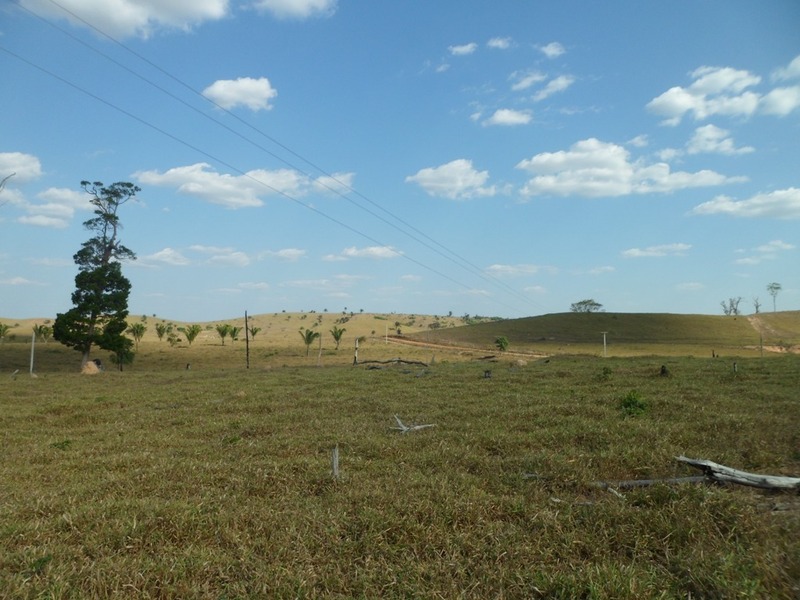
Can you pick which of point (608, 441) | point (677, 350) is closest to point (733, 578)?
point (608, 441)

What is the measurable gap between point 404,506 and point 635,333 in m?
97.6

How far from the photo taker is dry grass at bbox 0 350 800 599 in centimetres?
538

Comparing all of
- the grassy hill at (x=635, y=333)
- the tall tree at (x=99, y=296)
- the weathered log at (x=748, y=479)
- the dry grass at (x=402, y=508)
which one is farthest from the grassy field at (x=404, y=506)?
the grassy hill at (x=635, y=333)

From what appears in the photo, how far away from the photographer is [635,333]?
95312mm

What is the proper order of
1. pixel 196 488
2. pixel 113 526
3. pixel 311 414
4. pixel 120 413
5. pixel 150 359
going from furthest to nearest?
1. pixel 150 359
2. pixel 120 413
3. pixel 311 414
4. pixel 196 488
5. pixel 113 526

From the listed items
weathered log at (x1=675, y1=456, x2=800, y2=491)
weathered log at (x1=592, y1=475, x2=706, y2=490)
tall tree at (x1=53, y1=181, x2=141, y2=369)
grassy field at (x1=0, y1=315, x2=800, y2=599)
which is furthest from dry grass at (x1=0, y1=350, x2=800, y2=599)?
tall tree at (x1=53, y1=181, x2=141, y2=369)

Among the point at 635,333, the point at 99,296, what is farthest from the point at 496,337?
the point at 99,296

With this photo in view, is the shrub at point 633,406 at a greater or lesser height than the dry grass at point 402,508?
greater

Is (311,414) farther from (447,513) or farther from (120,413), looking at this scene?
(447,513)

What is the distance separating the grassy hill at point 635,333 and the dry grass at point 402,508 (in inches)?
2489

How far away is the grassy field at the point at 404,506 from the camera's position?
539 cm

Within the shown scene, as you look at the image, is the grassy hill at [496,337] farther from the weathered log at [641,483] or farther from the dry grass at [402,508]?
the weathered log at [641,483]

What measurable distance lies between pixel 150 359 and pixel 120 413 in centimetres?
4280

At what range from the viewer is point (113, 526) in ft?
22.0
